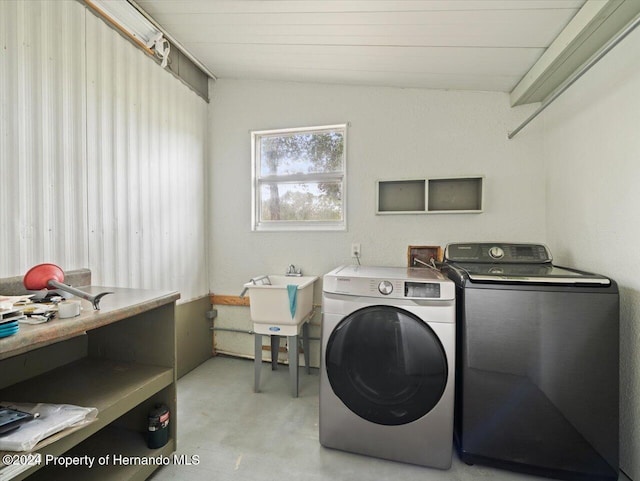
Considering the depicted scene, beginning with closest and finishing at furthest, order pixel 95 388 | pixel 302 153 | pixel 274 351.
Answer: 1. pixel 95 388
2. pixel 274 351
3. pixel 302 153

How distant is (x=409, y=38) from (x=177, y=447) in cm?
258

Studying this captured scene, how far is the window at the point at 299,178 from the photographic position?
2.40 meters

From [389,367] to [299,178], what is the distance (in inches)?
67.6

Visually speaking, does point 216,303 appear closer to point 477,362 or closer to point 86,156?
point 86,156

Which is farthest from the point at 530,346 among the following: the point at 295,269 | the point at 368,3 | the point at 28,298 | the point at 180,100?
the point at 180,100

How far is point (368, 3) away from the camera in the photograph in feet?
4.46

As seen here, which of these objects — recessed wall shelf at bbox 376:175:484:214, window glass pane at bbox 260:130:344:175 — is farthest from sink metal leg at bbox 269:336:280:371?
window glass pane at bbox 260:130:344:175

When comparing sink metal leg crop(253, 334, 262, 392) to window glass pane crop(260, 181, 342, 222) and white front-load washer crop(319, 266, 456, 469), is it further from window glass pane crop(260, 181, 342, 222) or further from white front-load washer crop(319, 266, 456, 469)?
window glass pane crop(260, 181, 342, 222)

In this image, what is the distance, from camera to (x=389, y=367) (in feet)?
4.55

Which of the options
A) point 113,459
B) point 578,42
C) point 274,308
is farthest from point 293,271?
point 578,42

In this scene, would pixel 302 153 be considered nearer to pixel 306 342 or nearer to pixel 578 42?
pixel 306 342

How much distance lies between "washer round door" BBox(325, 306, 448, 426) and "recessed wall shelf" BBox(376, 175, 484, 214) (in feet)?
3.47

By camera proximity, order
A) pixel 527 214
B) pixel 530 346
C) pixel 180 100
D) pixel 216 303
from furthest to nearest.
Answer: pixel 216 303 < pixel 180 100 < pixel 527 214 < pixel 530 346

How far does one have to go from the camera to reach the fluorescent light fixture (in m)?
1.57
